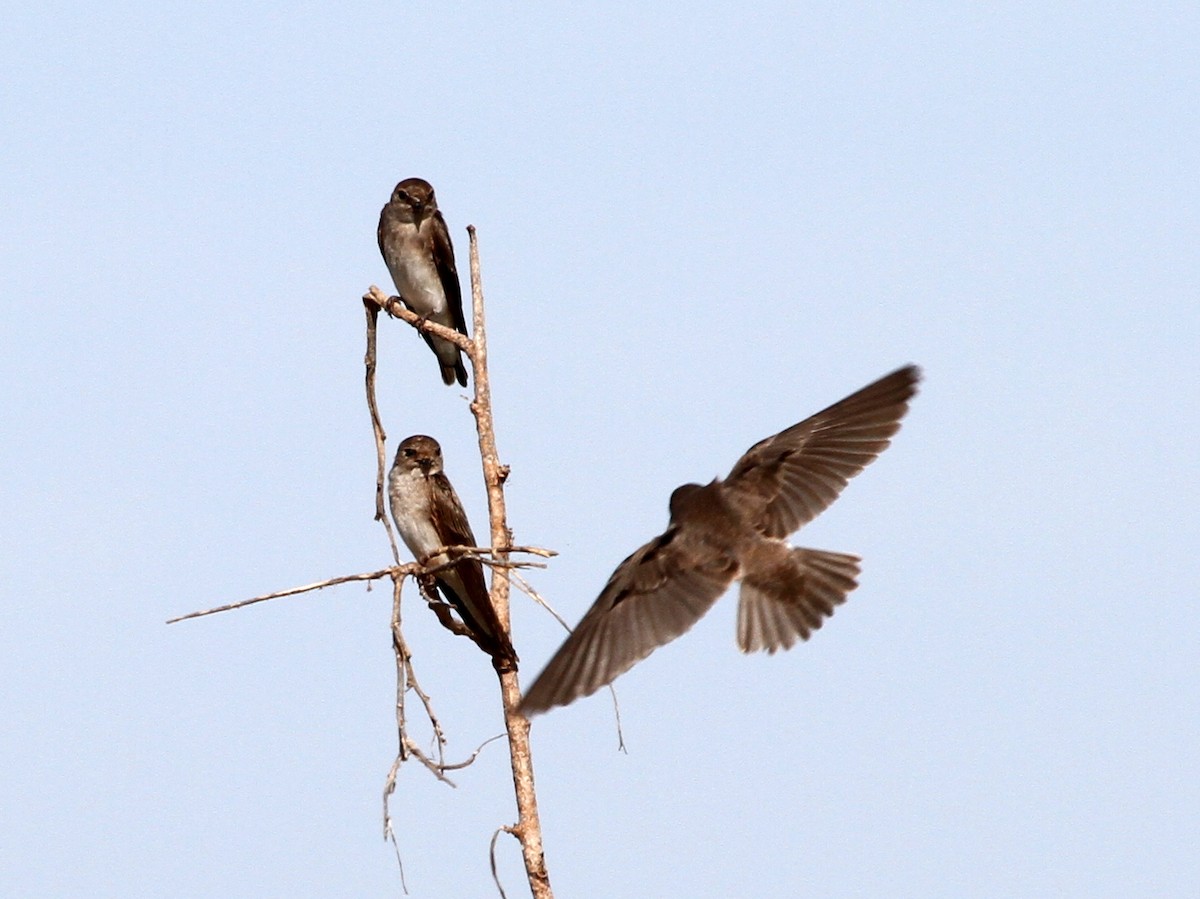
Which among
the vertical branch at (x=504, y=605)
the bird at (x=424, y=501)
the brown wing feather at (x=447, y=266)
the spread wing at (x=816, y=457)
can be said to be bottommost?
the vertical branch at (x=504, y=605)

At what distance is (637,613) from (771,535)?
3.30 feet

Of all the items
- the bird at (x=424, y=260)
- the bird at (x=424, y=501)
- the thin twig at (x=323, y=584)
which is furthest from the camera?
the bird at (x=424, y=260)

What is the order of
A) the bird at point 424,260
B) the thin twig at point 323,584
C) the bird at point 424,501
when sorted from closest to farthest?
the thin twig at point 323,584
the bird at point 424,501
the bird at point 424,260

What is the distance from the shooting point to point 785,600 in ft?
22.8

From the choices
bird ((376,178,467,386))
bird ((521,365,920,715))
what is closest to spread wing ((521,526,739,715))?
bird ((521,365,920,715))

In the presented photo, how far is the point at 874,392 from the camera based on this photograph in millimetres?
7211

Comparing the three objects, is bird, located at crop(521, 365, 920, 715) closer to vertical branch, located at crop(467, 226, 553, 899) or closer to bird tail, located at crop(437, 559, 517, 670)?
bird tail, located at crop(437, 559, 517, 670)

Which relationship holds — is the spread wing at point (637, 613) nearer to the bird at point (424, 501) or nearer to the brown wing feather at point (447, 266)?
the bird at point (424, 501)

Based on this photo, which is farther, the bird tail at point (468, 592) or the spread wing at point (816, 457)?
the spread wing at point (816, 457)

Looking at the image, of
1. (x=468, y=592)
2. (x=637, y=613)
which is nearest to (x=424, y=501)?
(x=468, y=592)

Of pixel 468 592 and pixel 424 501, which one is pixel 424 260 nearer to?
A: pixel 424 501

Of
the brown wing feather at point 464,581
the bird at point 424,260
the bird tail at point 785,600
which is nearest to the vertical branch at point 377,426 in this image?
the brown wing feather at point 464,581

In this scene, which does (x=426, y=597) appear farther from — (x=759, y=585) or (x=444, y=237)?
(x=444, y=237)

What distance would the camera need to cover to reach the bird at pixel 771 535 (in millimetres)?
6500
